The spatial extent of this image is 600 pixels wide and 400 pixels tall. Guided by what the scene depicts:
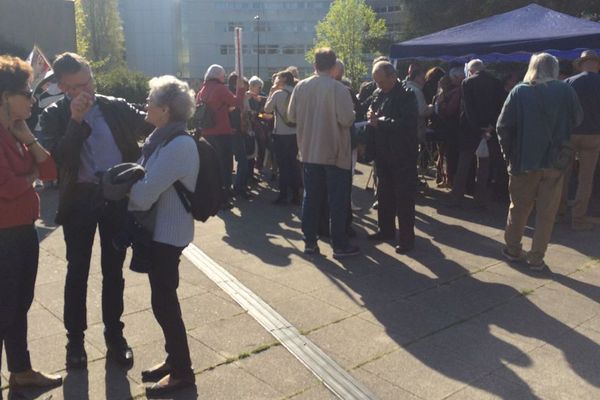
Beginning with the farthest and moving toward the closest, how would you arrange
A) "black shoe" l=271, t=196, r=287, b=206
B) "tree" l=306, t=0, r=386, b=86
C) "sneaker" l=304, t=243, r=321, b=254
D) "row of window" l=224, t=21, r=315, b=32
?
"row of window" l=224, t=21, r=315, b=32, "tree" l=306, t=0, r=386, b=86, "black shoe" l=271, t=196, r=287, b=206, "sneaker" l=304, t=243, r=321, b=254

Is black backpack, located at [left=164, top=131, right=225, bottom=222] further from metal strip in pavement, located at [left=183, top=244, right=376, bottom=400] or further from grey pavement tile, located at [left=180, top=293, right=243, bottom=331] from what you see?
grey pavement tile, located at [left=180, top=293, right=243, bottom=331]

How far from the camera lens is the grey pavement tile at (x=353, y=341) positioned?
12.6ft

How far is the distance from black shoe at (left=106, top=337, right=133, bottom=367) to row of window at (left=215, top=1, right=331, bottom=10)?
7859 centimetres

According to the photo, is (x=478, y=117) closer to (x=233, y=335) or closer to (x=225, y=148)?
(x=225, y=148)

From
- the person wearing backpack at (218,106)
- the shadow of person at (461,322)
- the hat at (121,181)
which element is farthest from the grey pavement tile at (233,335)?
the person wearing backpack at (218,106)

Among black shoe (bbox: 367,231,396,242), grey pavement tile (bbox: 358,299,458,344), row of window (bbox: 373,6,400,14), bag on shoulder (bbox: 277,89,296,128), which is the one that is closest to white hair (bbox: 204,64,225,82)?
bag on shoulder (bbox: 277,89,296,128)

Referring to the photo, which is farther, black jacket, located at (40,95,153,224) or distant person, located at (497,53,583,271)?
distant person, located at (497,53,583,271)

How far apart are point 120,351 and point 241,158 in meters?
5.37

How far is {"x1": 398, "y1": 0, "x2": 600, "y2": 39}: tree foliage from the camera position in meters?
21.5

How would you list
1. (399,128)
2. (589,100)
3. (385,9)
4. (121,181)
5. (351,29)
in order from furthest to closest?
1. (385,9)
2. (351,29)
3. (589,100)
4. (399,128)
5. (121,181)

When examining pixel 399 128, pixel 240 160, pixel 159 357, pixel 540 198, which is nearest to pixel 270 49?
pixel 240 160

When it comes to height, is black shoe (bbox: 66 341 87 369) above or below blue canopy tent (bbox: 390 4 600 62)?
below

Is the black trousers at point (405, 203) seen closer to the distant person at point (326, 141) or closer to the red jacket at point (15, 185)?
the distant person at point (326, 141)

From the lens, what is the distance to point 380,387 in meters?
3.45
